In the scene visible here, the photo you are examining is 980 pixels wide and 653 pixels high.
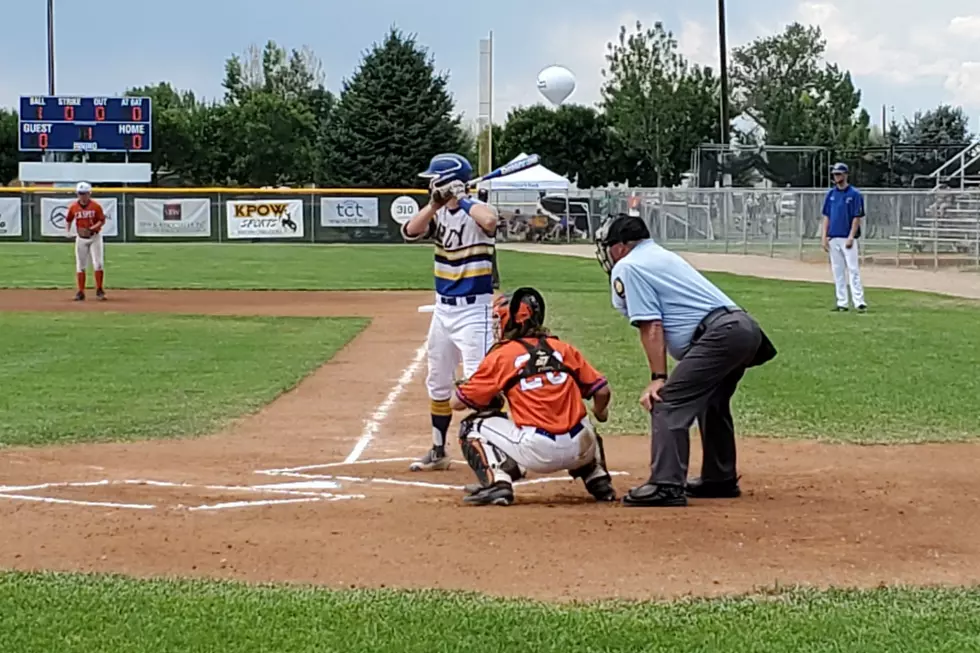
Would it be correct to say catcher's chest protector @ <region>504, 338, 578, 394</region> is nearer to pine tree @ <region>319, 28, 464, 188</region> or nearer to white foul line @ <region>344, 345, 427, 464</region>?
white foul line @ <region>344, 345, 427, 464</region>

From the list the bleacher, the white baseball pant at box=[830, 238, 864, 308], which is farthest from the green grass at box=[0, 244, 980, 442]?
the bleacher

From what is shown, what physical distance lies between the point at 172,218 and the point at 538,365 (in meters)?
46.8

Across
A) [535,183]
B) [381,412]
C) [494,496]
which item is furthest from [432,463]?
[535,183]

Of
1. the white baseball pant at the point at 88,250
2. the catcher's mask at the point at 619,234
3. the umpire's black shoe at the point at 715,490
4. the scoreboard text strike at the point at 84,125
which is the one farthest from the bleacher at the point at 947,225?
the scoreboard text strike at the point at 84,125

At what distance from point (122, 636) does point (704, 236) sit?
40.3 m

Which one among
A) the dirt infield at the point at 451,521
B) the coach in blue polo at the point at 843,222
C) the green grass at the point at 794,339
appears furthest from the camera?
the coach in blue polo at the point at 843,222

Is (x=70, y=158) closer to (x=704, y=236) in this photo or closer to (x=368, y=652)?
(x=704, y=236)

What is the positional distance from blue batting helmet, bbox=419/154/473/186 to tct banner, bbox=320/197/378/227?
1763 inches

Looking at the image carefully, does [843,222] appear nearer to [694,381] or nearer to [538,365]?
[694,381]

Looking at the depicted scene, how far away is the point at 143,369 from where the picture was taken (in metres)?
14.0

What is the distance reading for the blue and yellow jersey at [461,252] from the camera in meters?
8.40

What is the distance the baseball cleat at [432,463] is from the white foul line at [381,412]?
1.74 ft

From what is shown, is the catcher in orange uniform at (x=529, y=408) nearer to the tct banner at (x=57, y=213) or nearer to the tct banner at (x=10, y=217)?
the tct banner at (x=57, y=213)

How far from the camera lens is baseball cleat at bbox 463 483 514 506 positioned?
23.7ft
